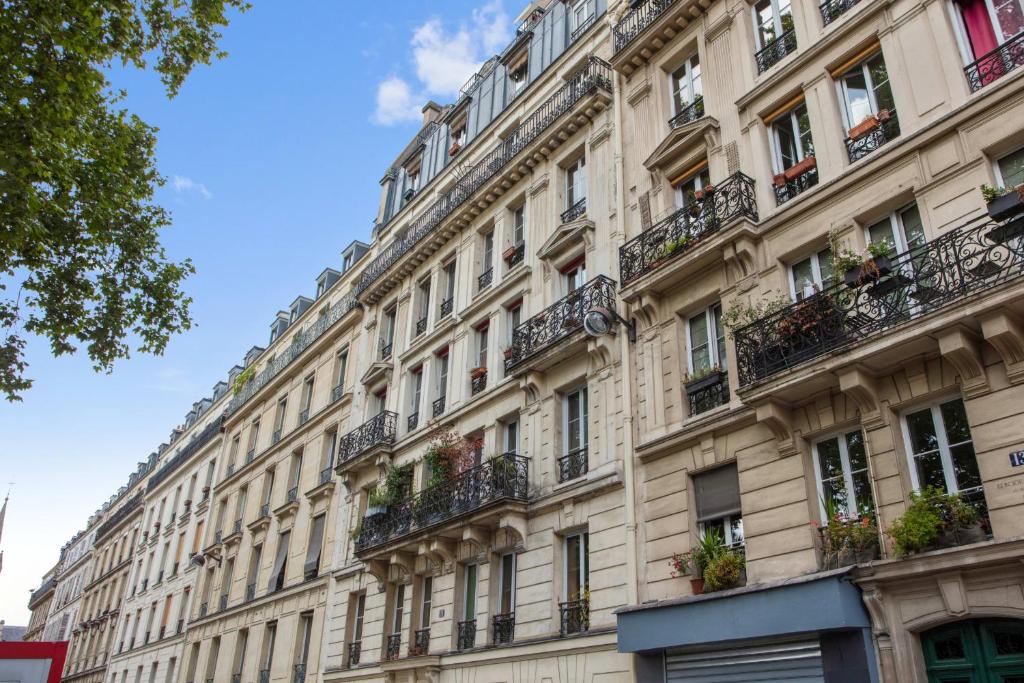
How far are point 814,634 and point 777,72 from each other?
847 cm

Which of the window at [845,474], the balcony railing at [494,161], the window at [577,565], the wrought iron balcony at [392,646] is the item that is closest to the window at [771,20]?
the balcony railing at [494,161]

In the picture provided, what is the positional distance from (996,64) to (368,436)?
52.1 ft

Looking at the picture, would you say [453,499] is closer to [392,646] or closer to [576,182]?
[392,646]

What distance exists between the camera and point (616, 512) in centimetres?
1318

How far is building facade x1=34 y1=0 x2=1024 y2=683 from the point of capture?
358 inches

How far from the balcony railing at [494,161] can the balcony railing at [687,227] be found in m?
4.51

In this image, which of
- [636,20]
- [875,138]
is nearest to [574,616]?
[875,138]

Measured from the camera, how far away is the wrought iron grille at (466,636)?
15422mm

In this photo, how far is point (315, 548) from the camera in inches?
911

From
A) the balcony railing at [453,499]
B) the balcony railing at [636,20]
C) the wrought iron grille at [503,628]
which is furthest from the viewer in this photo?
the balcony railing at [636,20]

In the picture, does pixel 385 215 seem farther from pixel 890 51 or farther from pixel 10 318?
pixel 890 51

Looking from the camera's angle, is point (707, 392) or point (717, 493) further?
point (707, 392)

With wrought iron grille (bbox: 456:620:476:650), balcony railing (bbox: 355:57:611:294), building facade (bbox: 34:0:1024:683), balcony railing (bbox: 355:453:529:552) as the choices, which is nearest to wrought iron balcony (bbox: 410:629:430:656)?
building facade (bbox: 34:0:1024:683)

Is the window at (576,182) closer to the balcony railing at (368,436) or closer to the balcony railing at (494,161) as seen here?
the balcony railing at (494,161)
